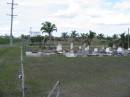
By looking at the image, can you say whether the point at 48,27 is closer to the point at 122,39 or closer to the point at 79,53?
the point at 122,39

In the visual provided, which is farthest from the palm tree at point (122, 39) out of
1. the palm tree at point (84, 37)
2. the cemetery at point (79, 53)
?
the cemetery at point (79, 53)

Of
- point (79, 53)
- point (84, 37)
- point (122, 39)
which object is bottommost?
point (79, 53)

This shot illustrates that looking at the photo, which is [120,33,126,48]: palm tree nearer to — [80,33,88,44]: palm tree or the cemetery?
[80,33,88,44]: palm tree

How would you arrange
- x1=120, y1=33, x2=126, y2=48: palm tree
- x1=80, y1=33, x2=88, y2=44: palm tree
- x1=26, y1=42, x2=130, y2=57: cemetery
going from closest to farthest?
x1=26, y1=42, x2=130, y2=57: cemetery, x1=120, y1=33, x2=126, y2=48: palm tree, x1=80, y1=33, x2=88, y2=44: palm tree

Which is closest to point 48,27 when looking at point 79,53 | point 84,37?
point 84,37

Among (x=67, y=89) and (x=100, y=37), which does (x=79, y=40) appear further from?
(x=67, y=89)

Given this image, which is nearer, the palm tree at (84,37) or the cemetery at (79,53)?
the cemetery at (79,53)

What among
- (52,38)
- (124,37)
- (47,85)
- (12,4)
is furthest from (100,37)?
(47,85)

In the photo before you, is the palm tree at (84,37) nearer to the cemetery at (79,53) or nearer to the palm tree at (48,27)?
the palm tree at (48,27)

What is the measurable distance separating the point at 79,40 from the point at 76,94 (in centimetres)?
12518

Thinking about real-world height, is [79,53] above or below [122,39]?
below

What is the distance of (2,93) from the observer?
1573 centimetres

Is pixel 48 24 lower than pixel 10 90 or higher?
higher

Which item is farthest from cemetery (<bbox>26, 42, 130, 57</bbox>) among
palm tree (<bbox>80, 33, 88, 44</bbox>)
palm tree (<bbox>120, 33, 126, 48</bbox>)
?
palm tree (<bbox>80, 33, 88, 44</bbox>)
